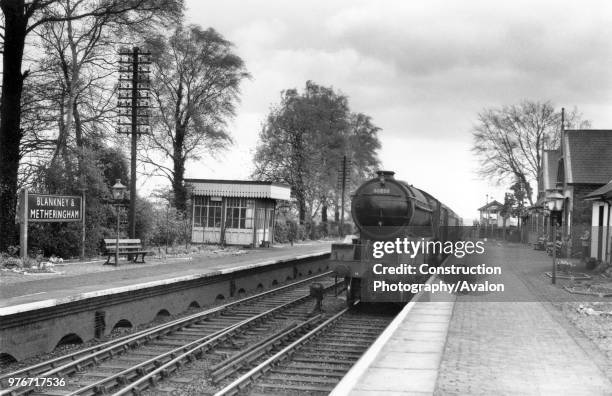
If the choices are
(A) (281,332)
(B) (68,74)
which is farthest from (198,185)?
(A) (281,332)

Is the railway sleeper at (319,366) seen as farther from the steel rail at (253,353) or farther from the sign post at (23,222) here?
the sign post at (23,222)

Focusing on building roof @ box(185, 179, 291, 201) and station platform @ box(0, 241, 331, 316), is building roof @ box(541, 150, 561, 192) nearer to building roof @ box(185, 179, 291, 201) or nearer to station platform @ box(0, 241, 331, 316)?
building roof @ box(185, 179, 291, 201)

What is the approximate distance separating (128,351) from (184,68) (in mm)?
29525

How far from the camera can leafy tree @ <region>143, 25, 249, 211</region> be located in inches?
1435

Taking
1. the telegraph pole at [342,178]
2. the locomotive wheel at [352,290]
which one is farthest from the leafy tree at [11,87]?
the telegraph pole at [342,178]

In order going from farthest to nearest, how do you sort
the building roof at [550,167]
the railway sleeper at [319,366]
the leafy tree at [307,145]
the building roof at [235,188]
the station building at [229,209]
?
the leafy tree at [307,145], the building roof at [550,167], the station building at [229,209], the building roof at [235,188], the railway sleeper at [319,366]

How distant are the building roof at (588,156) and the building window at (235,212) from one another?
1552 centimetres

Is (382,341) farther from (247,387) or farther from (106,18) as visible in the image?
(106,18)

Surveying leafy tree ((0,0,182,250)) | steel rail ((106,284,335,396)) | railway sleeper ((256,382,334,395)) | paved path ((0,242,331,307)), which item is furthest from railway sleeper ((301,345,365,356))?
leafy tree ((0,0,182,250))

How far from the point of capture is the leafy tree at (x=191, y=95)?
36.4m

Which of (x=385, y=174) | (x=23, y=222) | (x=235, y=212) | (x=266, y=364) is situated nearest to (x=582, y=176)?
(x=235, y=212)

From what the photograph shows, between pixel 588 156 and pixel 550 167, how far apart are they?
12619 millimetres

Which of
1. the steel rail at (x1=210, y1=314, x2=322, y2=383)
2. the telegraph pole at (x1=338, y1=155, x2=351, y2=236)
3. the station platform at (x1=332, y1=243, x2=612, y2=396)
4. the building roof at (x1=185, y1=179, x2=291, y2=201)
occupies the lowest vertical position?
the steel rail at (x1=210, y1=314, x2=322, y2=383)

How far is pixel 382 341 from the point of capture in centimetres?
891
